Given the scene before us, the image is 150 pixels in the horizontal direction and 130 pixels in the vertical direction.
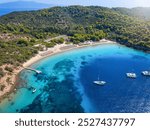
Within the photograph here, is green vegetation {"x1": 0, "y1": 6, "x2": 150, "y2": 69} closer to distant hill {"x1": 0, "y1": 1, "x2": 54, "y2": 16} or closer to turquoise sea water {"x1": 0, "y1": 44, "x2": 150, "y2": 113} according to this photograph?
turquoise sea water {"x1": 0, "y1": 44, "x2": 150, "y2": 113}

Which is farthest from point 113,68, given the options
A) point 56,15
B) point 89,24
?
point 56,15

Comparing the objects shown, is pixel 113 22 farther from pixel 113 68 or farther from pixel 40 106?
pixel 40 106

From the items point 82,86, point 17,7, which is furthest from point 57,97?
point 17,7

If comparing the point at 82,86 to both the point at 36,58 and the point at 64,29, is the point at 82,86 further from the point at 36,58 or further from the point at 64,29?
the point at 64,29

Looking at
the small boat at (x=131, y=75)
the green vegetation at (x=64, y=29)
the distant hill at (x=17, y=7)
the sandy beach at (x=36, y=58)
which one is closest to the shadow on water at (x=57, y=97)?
the sandy beach at (x=36, y=58)

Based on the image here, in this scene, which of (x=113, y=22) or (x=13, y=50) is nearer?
(x=13, y=50)

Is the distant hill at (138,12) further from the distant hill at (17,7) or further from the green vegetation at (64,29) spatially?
the distant hill at (17,7)
